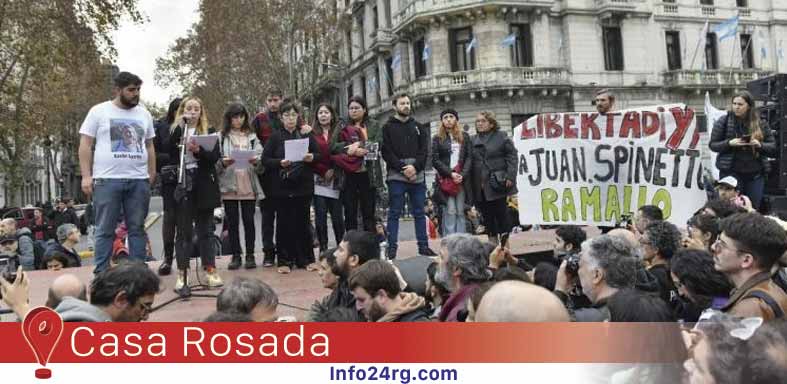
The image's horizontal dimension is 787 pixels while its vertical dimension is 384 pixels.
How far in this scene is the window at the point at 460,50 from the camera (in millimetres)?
28922

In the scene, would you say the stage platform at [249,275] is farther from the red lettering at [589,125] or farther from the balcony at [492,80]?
A: the balcony at [492,80]

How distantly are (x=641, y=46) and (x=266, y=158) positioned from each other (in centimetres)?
2865

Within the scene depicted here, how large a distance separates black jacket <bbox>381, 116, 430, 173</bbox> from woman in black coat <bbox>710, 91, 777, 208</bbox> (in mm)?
3093

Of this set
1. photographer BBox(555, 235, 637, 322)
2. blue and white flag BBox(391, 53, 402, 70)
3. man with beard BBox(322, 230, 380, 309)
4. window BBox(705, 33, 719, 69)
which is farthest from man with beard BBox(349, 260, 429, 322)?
window BBox(705, 33, 719, 69)

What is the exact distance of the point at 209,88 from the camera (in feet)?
112

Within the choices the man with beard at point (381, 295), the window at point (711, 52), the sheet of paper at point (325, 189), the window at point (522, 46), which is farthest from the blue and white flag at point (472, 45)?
the man with beard at point (381, 295)

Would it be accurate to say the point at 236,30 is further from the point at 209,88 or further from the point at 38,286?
the point at 38,286

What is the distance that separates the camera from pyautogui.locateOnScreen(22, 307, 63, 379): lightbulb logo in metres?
2.76

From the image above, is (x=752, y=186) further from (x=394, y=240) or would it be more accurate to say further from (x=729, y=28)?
(x=729, y=28)

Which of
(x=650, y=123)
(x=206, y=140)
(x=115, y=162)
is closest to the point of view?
(x=115, y=162)

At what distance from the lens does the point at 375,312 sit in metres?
3.42

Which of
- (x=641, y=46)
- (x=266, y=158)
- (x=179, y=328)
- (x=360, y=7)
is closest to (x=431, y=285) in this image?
(x=179, y=328)

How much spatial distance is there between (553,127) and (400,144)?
6.06 ft

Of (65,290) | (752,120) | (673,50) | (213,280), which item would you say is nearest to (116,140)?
(213,280)
